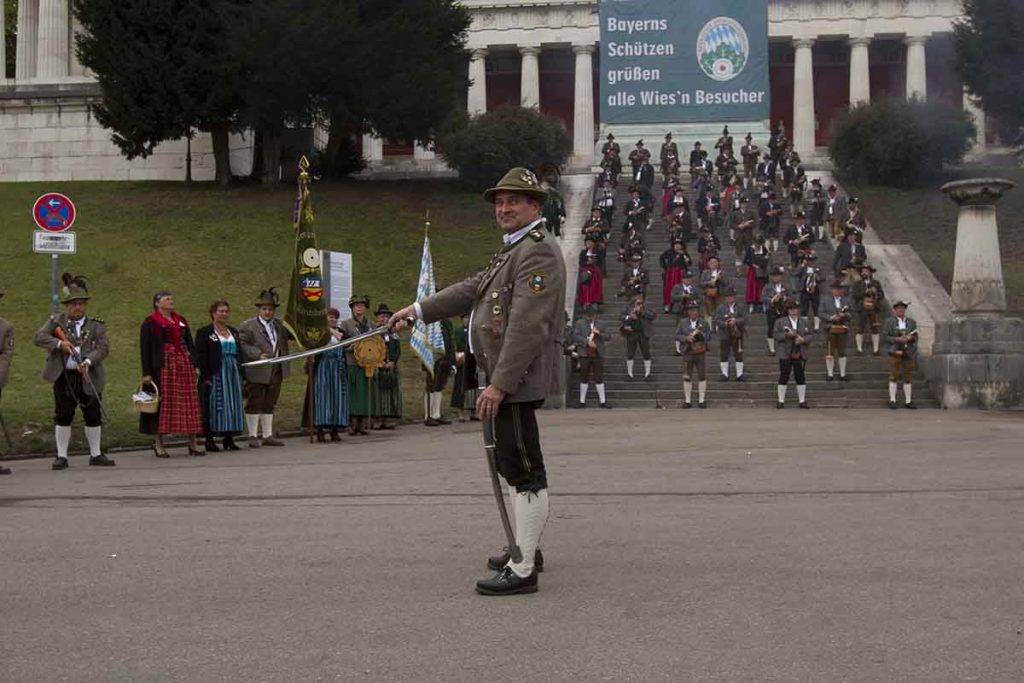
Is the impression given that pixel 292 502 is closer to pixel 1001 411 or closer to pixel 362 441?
pixel 362 441

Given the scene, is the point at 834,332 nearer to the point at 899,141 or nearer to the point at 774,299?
the point at 774,299

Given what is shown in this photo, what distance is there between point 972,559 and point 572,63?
2412 inches

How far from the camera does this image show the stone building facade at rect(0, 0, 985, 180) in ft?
180

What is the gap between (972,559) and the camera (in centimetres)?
646

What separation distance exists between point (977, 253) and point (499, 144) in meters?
20.4

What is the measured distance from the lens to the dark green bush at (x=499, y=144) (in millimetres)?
39750

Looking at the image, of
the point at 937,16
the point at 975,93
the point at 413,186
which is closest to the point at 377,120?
the point at 413,186

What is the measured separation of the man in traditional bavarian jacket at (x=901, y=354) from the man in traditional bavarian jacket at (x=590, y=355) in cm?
474

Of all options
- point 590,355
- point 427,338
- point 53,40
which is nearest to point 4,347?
point 427,338

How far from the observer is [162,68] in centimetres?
4016

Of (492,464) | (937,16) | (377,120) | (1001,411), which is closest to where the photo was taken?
(492,464)

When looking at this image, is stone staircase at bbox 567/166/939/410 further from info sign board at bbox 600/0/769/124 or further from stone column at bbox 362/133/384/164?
stone column at bbox 362/133/384/164

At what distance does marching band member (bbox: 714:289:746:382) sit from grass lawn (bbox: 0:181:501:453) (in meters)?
5.53

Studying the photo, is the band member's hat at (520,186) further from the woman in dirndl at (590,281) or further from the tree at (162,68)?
the tree at (162,68)
